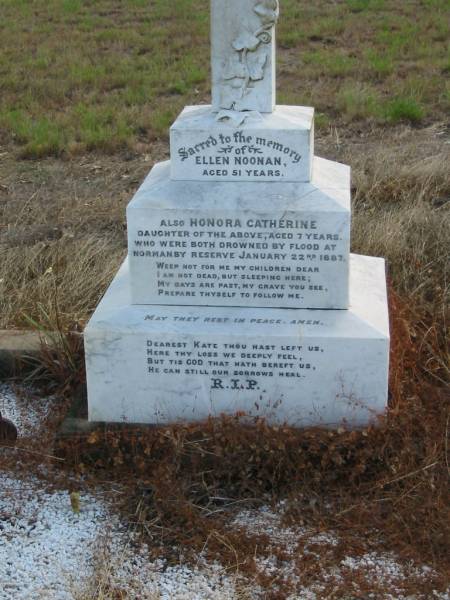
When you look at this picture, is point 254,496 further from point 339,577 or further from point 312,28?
point 312,28

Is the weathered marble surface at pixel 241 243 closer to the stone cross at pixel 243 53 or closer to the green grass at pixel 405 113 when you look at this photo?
the stone cross at pixel 243 53

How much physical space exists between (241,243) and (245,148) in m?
0.41

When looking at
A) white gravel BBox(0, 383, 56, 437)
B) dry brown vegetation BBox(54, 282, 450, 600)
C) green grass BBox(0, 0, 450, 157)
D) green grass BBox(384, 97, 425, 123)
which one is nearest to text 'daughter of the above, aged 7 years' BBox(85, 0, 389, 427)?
dry brown vegetation BBox(54, 282, 450, 600)

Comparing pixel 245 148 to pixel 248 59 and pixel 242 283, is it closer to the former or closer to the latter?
pixel 248 59

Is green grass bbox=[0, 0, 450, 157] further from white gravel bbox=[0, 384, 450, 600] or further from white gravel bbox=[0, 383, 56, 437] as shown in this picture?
white gravel bbox=[0, 384, 450, 600]

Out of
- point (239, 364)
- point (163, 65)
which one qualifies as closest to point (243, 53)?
point (239, 364)

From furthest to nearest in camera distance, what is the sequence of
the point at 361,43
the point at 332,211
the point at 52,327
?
the point at 361,43
the point at 52,327
the point at 332,211

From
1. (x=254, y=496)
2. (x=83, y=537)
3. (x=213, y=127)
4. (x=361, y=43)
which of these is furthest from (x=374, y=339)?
(x=361, y=43)

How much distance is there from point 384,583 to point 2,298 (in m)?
2.97

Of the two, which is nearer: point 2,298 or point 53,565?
point 53,565

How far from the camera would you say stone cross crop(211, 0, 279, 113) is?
3.84m

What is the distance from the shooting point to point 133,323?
4.05 m

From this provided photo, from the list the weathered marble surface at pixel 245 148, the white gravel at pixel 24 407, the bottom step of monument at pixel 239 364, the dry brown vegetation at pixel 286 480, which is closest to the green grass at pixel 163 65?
the white gravel at pixel 24 407

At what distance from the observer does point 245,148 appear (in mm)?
3967
